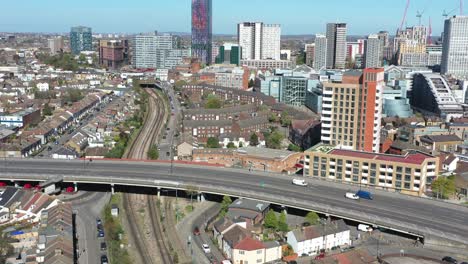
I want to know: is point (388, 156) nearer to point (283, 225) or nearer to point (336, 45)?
point (283, 225)

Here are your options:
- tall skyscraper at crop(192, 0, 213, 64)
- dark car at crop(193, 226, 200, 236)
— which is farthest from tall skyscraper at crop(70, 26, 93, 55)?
dark car at crop(193, 226, 200, 236)

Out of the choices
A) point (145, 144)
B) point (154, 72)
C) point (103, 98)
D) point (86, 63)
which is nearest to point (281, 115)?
point (145, 144)

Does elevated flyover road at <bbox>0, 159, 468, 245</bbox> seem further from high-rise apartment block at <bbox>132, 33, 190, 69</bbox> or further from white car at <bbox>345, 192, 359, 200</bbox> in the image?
high-rise apartment block at <bbox>132, 33, 190, 69</bbox>

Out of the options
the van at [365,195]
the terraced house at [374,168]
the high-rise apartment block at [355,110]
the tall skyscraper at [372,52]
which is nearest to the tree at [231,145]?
the high-rise apartment block at [355,110]

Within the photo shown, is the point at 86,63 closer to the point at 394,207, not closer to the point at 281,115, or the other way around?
Result: the point at 281,115

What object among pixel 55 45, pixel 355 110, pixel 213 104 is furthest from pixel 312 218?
pixel 55 45

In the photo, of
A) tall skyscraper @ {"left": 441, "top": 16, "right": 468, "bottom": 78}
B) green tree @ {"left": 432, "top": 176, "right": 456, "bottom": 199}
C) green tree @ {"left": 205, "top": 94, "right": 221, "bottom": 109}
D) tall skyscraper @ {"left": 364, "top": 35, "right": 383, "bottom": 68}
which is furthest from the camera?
tall skyscraper @ {"left": 364, "top": 35, "right": 383, "bottom": 68}
